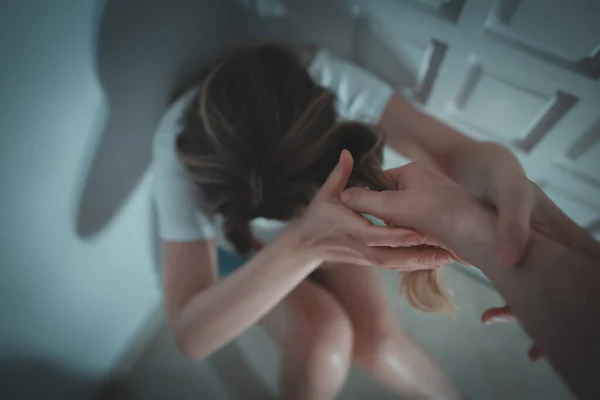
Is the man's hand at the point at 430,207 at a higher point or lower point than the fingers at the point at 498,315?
higher

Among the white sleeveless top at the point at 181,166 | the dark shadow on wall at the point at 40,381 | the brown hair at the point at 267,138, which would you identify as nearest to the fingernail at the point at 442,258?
the brown hair at the point at 267,138

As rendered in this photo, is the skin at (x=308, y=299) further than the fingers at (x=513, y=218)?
Yes

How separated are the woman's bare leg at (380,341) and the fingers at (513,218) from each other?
348 millimetres

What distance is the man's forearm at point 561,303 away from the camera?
7.1 inches

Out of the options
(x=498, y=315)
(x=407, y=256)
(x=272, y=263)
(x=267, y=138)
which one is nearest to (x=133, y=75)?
(x=267, y=138)

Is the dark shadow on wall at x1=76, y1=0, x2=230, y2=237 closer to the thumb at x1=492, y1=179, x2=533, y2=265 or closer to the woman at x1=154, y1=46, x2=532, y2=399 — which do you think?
the woman at x1=154, y1=46, x2=532, y2=399

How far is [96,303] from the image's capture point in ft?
2.17

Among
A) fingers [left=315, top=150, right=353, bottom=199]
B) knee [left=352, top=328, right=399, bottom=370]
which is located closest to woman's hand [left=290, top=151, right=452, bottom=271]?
fingers [left=315, top=150, right=353, bottom=199]

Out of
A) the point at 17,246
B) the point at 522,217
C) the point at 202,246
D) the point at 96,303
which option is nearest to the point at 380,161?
the point at 522,217

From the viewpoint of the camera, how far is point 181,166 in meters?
0.51

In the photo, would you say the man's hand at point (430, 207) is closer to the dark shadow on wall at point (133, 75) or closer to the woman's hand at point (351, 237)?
the woman's hand at point (351, 237)

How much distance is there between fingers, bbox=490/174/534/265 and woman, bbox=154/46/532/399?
8 cm

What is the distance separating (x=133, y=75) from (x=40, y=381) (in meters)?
0.50

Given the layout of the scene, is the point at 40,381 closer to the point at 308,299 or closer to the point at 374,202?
the point at 308,299
